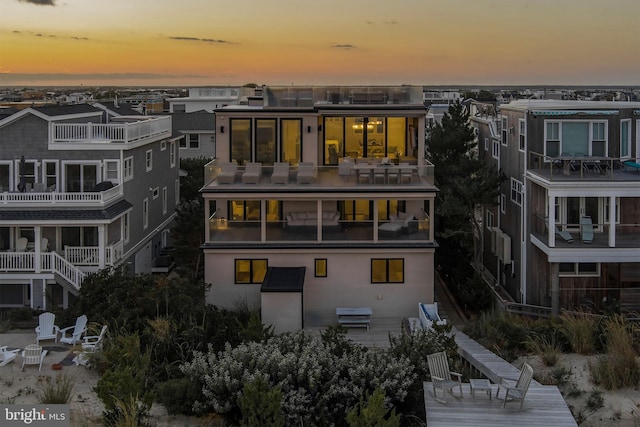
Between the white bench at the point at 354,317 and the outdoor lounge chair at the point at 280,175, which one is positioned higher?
the outdoor lounge chair at the point at 280,175

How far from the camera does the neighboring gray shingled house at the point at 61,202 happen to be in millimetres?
24734

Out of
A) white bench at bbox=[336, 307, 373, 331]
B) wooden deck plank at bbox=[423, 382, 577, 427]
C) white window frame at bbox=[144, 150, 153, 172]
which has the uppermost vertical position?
white window frame at bbox=[144, 150, 153, 172]

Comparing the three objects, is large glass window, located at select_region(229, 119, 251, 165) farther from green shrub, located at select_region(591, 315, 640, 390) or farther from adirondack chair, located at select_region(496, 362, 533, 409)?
adirondack chair, located at select_region(496, 362, 533, 409)

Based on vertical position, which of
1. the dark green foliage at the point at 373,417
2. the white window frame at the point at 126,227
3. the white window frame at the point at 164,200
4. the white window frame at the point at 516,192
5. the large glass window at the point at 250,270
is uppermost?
the white window frame at the point at 516,192

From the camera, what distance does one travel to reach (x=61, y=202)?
25000 millimetres

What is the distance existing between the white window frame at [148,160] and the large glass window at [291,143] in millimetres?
6641

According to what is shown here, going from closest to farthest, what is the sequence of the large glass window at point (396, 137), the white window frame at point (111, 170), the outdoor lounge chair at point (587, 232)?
the outdoor lounge chair at point (587, 232) → the white window frame at point (111, 170) → the large glass window at point (396, 137)

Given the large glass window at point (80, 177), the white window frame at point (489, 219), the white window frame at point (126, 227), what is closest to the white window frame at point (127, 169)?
the large glass window at point (80, 177)

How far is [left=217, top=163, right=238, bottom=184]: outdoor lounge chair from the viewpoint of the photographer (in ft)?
81.2

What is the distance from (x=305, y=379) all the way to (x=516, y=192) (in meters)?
15.6

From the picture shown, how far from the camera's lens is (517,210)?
86.3ft

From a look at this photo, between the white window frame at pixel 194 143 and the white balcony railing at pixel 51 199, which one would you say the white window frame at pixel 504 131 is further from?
the white window frame at pixel 194 143

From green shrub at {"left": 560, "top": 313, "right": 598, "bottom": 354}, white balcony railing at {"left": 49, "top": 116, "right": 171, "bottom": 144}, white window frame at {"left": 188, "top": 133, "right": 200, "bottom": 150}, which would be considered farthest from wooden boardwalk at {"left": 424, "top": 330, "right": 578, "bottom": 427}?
white window frame at {"left": 188, "top": 133, "right": 200, "bottom": 150}

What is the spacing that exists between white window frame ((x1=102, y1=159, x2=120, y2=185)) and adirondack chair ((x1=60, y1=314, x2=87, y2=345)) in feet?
28.6
